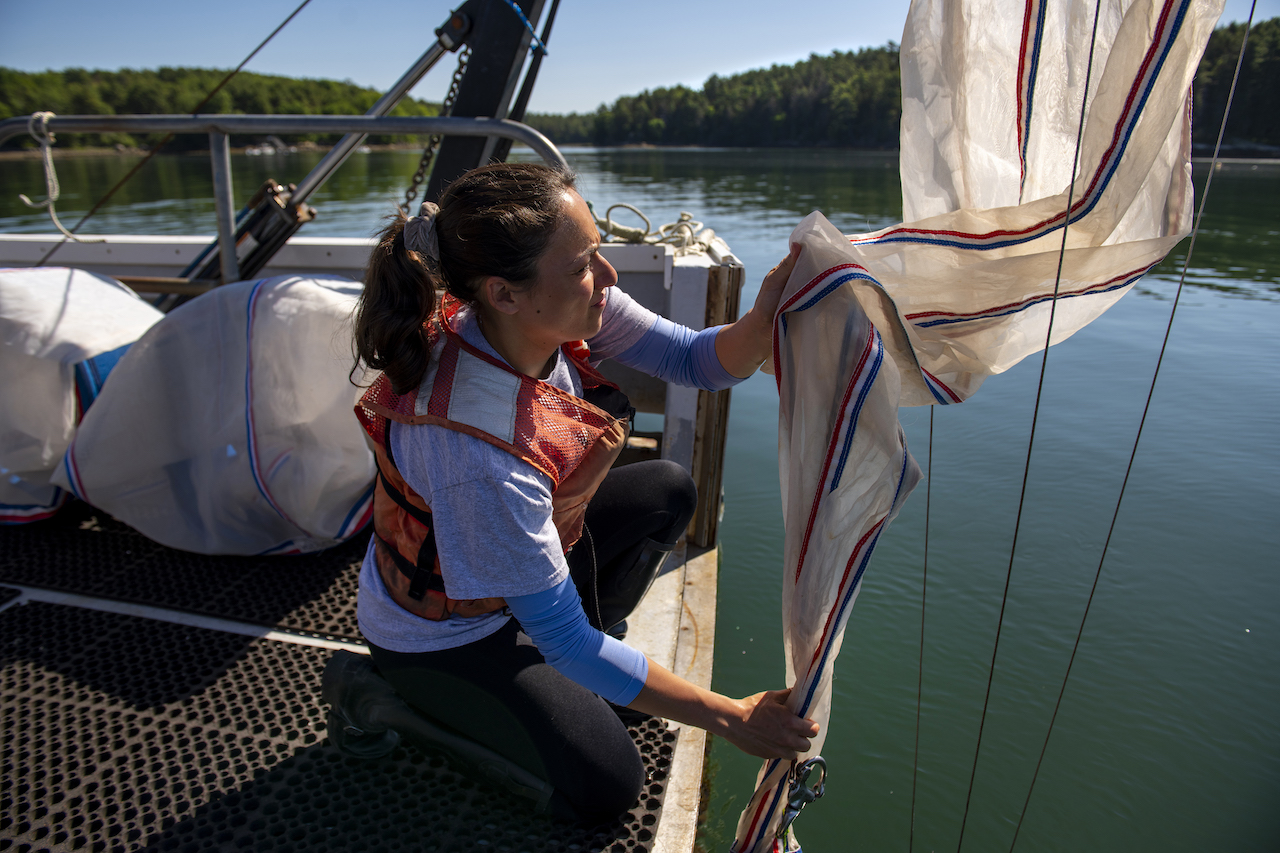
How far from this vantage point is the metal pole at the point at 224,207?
272cm

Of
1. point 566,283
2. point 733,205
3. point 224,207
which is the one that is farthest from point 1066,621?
point 733,205

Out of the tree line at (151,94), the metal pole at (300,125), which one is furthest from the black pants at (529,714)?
the tree line at (151,94)

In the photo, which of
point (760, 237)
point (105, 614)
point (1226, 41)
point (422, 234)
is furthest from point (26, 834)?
point (1226, 41)

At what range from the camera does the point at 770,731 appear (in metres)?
1.23

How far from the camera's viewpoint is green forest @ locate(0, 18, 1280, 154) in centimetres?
5097

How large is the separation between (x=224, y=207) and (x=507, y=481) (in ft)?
7.21

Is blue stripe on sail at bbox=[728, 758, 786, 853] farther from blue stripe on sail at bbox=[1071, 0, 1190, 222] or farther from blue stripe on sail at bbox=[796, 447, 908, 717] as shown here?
blue stripe on sail at bbox=[1071, 0, 1190, 222]

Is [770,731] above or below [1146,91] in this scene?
below

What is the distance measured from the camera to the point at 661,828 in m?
1.52

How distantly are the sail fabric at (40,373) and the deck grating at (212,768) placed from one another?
2.03 ft

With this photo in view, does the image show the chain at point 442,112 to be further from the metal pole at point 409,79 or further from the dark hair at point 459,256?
the dark hair at point 459,256

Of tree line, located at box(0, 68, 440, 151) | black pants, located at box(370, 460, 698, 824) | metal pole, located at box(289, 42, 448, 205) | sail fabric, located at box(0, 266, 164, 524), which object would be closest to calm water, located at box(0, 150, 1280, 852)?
black pants, located at box(370, 460, 698, 824)

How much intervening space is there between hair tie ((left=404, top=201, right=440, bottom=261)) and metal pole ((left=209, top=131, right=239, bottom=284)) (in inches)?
70.4

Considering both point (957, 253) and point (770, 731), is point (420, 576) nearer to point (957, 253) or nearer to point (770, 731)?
point (770, 731)
